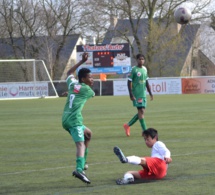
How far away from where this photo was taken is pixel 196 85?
51.0 metres

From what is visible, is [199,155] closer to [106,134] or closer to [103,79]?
[106,134]

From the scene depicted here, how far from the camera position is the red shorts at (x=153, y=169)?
9.79m

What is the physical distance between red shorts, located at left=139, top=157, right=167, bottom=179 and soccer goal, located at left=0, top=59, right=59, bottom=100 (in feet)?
120

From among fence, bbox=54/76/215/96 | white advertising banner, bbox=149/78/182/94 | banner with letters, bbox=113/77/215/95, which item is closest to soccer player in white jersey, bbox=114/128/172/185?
fence, bbox=54/76/215/96

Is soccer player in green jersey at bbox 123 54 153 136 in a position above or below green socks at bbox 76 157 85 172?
above

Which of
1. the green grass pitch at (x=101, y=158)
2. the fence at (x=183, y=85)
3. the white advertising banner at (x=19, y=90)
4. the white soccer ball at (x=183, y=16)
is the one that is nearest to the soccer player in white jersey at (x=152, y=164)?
the green grass pitch at (x=101, y=158)

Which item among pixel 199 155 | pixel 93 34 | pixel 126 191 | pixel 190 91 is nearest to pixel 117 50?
pixel 190 91

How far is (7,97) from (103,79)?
8871 mm

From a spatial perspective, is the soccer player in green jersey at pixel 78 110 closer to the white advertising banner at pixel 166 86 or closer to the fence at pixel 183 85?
the fence at pixel 183 85

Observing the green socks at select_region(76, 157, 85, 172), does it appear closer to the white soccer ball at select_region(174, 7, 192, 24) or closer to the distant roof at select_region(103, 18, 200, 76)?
the white soccer ball at select_region(174, 7, 192, 24)

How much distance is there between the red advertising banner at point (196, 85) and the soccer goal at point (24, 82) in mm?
9822

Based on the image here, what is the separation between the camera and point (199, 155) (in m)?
12.7

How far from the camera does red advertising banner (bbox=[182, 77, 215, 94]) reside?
165ft

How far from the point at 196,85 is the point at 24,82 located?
12932mm
